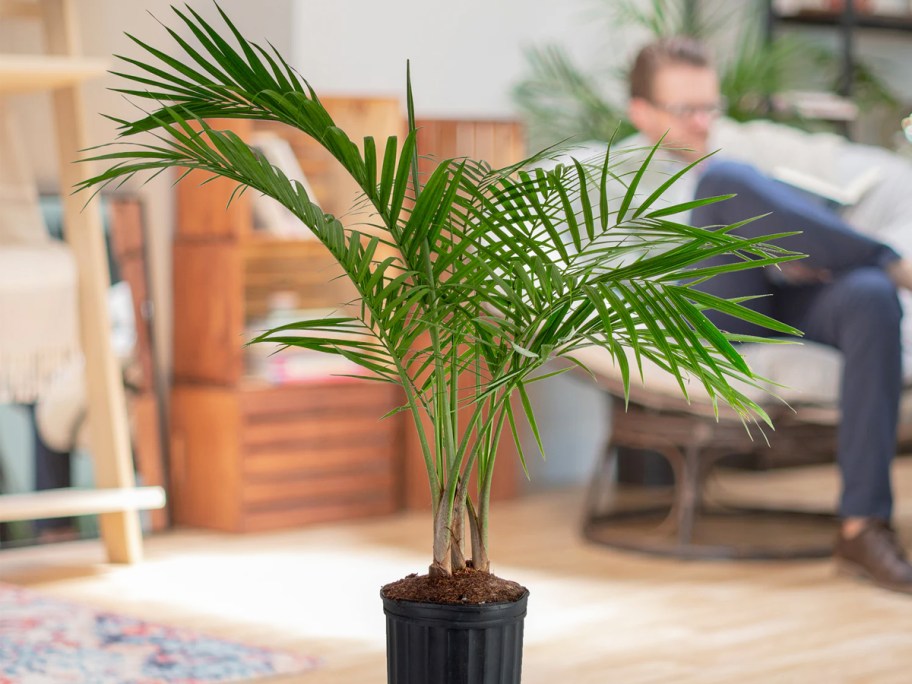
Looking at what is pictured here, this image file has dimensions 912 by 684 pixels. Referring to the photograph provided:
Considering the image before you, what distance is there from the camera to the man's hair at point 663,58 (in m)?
3.08

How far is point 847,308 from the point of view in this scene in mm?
2688

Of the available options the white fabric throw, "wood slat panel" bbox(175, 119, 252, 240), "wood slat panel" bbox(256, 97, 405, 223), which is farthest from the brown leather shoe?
the white fabric throw

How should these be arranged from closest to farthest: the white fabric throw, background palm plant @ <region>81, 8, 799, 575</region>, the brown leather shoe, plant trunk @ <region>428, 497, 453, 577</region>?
1. background palm plant @ <region>81, 8, 799, 575</region>
2. plant trunk @ <region>428, 497, 453, 577</region>
3. the brown leather shoe
4. the white fabric throw

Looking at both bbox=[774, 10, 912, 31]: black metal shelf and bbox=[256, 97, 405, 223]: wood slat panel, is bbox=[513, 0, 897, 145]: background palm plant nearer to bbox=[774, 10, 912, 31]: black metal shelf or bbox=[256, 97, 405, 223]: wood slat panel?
bbox=[774, 10, 912, 31]: black metal shelf

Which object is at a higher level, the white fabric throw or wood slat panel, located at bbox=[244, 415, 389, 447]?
the white fabric throw

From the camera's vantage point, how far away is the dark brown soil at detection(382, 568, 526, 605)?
148cm

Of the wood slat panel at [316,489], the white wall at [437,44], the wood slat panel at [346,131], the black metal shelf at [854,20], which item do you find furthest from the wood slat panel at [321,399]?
the black metal shelf at [854,20]

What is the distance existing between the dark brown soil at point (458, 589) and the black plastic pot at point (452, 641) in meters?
0.01

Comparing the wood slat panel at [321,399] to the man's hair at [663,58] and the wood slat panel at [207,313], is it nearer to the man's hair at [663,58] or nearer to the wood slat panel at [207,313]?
the wood slat panel at [207,313]

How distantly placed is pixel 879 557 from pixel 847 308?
1.58 feet

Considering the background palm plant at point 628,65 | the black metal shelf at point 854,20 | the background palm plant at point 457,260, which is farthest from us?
the black metal shelf at point 854,20

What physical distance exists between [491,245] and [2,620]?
128cm

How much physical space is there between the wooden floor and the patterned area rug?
0.24ft

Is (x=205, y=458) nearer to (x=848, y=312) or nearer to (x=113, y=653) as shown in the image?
(x=113, y=653)
